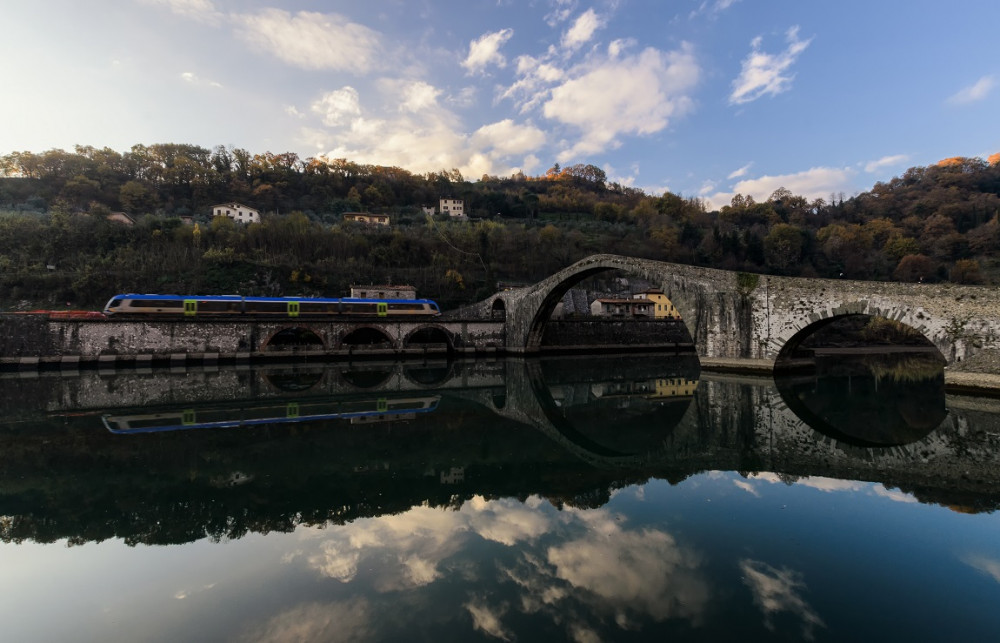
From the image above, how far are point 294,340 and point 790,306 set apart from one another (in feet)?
91.6

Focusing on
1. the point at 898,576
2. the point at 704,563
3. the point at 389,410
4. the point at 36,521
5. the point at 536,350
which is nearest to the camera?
the point at 898,576

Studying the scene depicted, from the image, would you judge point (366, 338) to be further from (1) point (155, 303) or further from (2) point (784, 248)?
(2) point (784, 248)

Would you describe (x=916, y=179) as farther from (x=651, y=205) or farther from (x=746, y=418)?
(x=746, y=418)

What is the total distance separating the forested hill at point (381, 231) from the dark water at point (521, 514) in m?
29.0

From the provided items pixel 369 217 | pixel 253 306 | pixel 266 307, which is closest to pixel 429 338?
pixel 266 307

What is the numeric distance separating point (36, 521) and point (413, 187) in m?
75.9

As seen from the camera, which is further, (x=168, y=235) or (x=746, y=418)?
(x=168, y=235)

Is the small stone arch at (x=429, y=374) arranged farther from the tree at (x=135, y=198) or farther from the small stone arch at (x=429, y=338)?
the tree at (x=135, y=198)

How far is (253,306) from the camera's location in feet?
87.9

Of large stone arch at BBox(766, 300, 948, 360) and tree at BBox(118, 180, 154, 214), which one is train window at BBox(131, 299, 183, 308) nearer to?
large stone arch at BBox(766, 300, 948, 360)

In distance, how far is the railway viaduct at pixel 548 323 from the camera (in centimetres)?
1434

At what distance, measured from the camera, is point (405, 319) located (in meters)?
29.9

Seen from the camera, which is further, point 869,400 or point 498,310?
point 498,310

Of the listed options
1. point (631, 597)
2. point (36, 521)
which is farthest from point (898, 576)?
point (36, 521)
